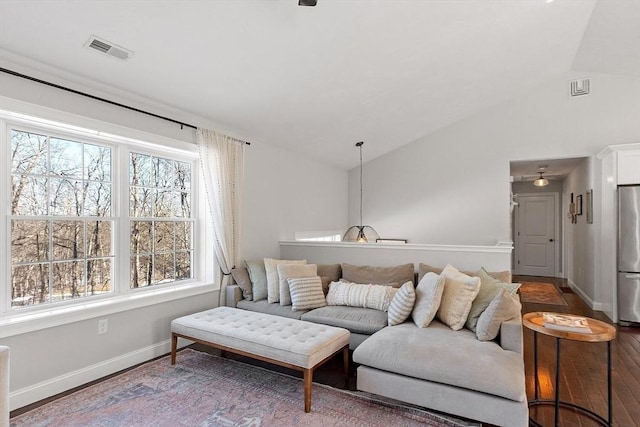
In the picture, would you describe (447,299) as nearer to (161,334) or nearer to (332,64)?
(332,64)

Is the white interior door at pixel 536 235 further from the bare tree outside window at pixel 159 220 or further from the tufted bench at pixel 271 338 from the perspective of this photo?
the bare tree outside window at pixel 159 220

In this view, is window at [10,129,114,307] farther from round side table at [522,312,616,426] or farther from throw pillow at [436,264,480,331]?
round side table at [522,312,616,426]

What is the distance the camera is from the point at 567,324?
217 centimetres

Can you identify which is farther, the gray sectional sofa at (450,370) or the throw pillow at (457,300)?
the throw pillow at (457,300)

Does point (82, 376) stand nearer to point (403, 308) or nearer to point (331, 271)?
point (331, 271)

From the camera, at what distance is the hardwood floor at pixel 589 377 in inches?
92.0

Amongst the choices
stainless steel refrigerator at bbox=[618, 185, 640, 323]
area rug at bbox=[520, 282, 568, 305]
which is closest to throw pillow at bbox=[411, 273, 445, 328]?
stainless steel refrigerator at bbox=[618, 185, 640, 323]

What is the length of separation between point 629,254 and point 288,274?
177 inches

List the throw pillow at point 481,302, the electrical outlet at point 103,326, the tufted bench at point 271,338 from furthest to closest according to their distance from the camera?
the electrical outlet at point 103,326 → the throw pillow at point 481,302 → the tufted bench at point 271,338

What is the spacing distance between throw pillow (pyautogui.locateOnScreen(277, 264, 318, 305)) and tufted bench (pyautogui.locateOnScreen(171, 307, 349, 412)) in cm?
50

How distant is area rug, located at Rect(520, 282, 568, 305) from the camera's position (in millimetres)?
5766

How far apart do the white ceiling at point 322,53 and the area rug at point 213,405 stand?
242 cm

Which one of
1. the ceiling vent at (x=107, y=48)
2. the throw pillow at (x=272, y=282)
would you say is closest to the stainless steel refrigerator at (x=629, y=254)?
the throw pillow at (x=272, y=282)

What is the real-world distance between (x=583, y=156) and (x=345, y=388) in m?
5.31
